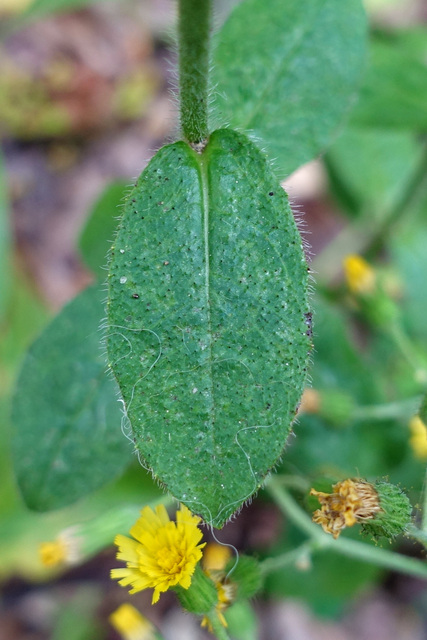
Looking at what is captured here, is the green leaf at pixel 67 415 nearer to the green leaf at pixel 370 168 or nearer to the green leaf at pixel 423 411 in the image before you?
the green leaf at pixel 423 411

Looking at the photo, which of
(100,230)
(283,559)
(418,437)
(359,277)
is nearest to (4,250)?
(100,230)

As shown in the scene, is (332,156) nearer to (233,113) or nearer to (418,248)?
(418,248)

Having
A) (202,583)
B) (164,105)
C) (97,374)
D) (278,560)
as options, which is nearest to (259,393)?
(202,583)

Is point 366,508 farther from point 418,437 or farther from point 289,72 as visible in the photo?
point 289,72

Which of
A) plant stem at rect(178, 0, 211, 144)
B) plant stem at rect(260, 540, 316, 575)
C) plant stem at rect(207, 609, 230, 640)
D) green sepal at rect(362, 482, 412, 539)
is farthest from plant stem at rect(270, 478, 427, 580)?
plant stem at rect(178, 0, 211, 144)

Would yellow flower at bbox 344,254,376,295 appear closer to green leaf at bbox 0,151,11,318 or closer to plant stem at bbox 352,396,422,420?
plant stem at bbox 352,396,422,420

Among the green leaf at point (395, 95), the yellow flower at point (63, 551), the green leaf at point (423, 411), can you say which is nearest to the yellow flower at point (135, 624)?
the yellow flower at point (63, 551)
